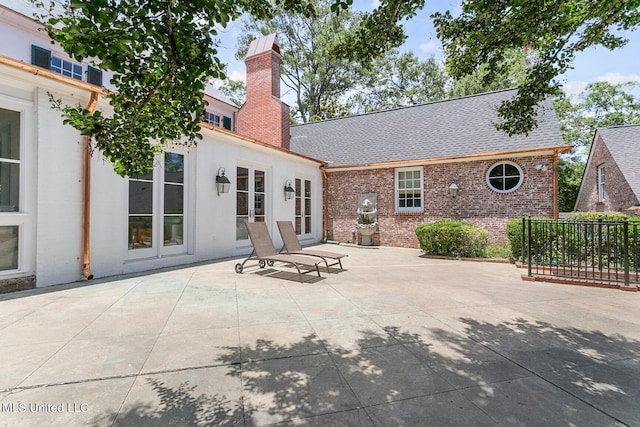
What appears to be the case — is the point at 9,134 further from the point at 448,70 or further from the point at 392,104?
the point at 392,104

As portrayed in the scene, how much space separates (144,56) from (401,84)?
27805mm

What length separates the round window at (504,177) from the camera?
9.71m

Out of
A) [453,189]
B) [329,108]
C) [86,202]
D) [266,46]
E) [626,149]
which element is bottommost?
[86,202]

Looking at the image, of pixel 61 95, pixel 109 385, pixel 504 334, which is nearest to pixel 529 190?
pixel 504 334

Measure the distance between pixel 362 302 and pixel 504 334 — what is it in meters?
1.75

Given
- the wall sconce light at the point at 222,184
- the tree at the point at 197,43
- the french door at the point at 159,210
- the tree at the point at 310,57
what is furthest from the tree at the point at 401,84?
the tree at the point at 197,43

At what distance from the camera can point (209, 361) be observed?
2.60 meters

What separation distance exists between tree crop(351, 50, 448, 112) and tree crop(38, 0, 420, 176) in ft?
82.9

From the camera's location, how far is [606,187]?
1517cm

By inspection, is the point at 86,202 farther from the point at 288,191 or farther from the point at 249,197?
the point at 288,191

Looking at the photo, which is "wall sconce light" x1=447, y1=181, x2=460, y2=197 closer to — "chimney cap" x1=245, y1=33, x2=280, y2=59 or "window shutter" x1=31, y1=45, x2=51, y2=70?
"chimney cap" x1=245, y1=33, x2=280, y2=59

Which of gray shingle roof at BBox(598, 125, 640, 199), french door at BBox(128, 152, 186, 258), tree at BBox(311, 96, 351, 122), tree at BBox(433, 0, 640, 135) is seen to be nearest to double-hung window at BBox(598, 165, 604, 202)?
gray shingle roof at BBox(598, 125, 640, 199)

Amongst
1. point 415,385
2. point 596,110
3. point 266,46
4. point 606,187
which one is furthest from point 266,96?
point 596,110

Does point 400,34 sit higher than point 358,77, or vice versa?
point 358,77
